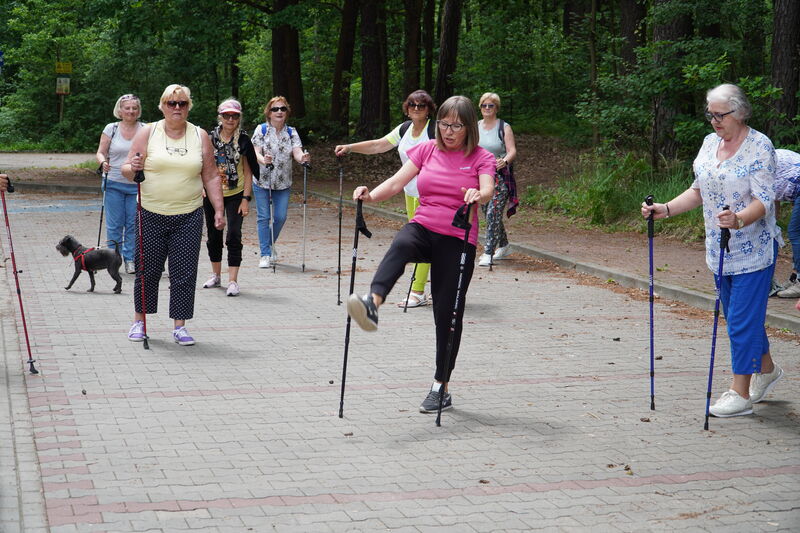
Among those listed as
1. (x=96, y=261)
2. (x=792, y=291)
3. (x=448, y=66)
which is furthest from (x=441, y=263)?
(x=448, y=66)

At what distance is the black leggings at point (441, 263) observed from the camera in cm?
659

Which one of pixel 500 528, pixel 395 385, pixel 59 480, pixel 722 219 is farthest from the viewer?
pixel 395 385

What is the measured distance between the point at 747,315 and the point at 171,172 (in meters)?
4.53

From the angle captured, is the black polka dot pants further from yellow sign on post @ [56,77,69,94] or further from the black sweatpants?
yellow sign on post @ [56,77,69,94]

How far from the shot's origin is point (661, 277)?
40.4 feet

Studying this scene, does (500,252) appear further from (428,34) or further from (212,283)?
(428,34)

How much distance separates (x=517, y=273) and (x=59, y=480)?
8.78m

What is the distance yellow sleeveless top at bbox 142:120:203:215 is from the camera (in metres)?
8.52

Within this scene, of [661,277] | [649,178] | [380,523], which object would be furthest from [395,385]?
[649,178]

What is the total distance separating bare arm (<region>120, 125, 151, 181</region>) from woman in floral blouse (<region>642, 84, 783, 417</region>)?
4003 millimetres

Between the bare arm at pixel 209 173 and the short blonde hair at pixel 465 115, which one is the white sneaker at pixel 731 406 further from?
the bare arm at pixel 209 173

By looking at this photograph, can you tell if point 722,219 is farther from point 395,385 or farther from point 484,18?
point 484,18

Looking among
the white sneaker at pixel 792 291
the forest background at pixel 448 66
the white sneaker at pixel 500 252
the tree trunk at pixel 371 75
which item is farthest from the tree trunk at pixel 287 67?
the white sneaker at pixel 792 291

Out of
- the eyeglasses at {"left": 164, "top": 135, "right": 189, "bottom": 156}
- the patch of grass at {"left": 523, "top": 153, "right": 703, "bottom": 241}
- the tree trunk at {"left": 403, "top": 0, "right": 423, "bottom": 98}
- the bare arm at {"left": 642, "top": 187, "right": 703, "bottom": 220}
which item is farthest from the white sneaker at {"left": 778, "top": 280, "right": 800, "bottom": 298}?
the tree trunk at {"left": 403, "top": 0, "right": 423, "bottom": 98}
